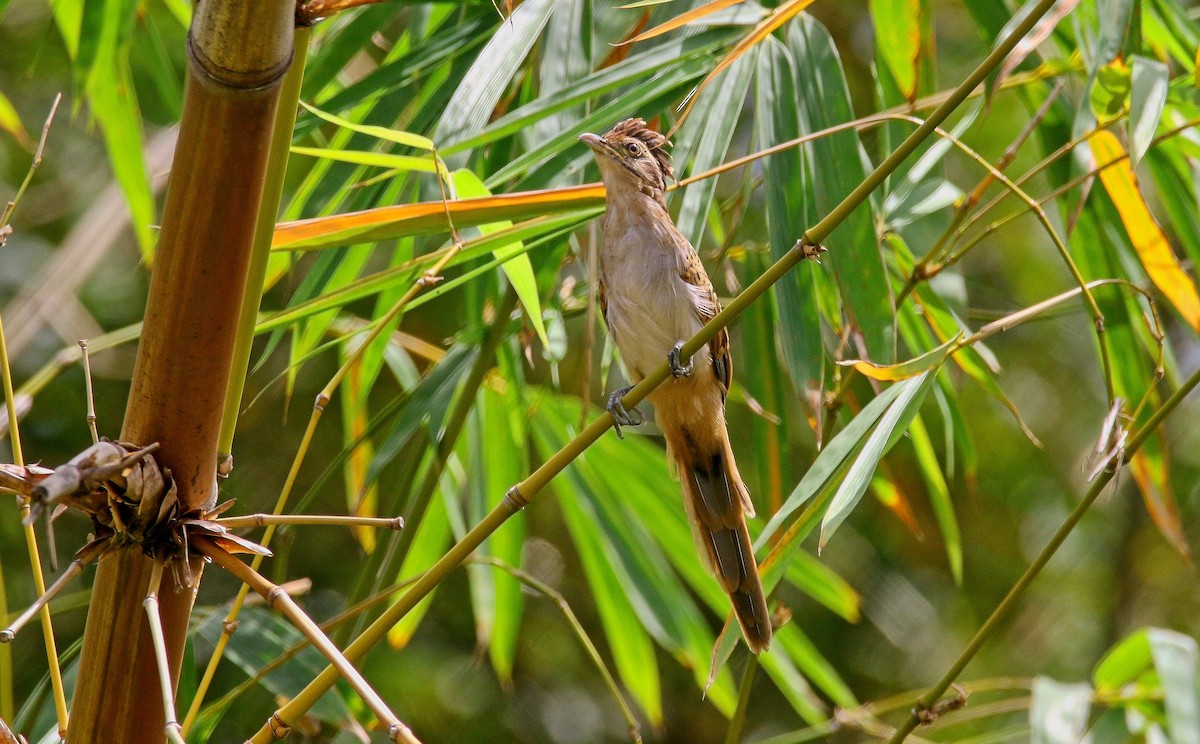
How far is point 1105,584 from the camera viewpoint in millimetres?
5742

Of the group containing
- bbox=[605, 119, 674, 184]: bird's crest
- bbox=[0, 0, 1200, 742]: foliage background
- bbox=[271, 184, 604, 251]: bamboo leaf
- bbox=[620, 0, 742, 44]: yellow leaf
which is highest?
bbox=[620, 0, 742, 44]: yellow leaf

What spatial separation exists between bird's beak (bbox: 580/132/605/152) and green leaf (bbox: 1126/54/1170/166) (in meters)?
1.13

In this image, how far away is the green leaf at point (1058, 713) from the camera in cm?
269

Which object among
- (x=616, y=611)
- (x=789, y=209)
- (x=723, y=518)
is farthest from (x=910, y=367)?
(x=616, y=611)

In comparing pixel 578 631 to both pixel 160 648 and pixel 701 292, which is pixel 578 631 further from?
pixel 160 648

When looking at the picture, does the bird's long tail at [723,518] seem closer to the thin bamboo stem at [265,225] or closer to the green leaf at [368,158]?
the green leaf at [368,158]

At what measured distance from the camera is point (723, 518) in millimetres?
2768

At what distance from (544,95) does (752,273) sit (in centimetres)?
79

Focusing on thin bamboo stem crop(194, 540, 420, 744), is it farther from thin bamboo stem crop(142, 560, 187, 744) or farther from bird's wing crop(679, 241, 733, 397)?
bird's wing crop(679, 241, 733, 397)

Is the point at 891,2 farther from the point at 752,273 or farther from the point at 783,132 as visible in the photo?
the point at 752,273

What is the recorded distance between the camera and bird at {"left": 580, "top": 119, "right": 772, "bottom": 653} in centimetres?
282

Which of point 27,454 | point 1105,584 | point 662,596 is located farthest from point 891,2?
point 1105,584

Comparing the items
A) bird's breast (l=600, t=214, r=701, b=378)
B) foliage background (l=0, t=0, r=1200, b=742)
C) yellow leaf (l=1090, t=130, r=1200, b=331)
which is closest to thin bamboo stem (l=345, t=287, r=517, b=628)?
bird's breast (l=600, t=214, r=701, b=378)

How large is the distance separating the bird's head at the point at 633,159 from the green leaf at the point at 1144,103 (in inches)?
41.4
